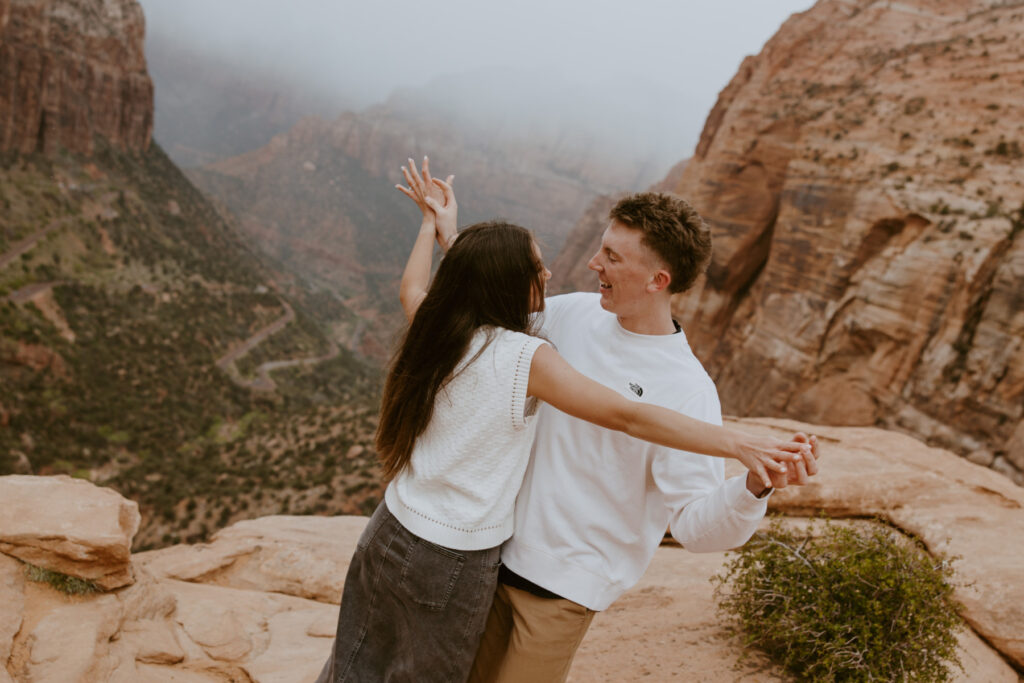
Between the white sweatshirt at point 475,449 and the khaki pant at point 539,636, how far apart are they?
1.12ft

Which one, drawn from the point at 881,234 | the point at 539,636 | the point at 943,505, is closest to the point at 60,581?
the point at 539,636

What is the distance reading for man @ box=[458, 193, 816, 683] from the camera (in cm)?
241

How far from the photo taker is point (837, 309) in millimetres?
18953

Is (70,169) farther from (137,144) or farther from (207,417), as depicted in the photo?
(207,417)

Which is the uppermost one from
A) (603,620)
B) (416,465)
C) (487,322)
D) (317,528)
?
(487,322)

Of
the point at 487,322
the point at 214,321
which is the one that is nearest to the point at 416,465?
the point at 487,322

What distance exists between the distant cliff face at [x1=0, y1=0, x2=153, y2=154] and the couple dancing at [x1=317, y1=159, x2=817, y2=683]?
193 feet

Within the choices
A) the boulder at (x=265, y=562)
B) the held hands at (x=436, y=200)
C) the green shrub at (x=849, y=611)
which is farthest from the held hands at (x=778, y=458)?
the boulder at (x=265, y=562)

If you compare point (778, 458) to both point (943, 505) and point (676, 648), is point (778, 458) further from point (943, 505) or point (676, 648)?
point (943, 505)

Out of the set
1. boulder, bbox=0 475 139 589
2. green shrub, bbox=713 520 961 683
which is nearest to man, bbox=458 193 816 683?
green shrub, bbox=713 520 961 683

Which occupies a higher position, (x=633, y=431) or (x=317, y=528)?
(x=633, y=431)

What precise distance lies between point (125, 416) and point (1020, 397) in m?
35.2

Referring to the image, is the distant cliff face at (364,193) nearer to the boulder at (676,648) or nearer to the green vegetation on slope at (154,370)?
the green vegetation on slope at (154,370)

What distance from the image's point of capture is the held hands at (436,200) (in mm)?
3066
